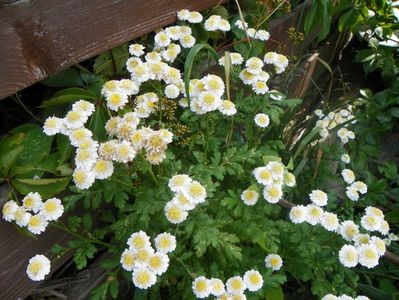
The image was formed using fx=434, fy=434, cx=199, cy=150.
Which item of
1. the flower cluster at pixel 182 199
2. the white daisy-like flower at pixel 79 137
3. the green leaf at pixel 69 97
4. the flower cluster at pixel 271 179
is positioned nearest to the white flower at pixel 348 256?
the flower cluster at pixel 271 179

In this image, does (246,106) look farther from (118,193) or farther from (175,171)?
(118,193)

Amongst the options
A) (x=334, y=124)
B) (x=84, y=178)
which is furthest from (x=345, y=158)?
(x=84, y=178)

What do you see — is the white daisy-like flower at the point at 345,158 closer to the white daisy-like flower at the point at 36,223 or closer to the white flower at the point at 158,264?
the white flower at the point at 158,264

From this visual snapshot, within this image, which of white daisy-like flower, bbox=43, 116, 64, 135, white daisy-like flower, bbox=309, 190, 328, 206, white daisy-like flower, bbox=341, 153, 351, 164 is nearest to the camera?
white daisy-like flower, bbox=43, 116, 64, 135

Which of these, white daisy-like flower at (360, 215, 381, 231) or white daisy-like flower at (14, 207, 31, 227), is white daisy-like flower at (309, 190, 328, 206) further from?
white daisy-like flower at (14, 207, 31, 227)

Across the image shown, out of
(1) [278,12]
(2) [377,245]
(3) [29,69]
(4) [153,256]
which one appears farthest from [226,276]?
(1) [278,12]

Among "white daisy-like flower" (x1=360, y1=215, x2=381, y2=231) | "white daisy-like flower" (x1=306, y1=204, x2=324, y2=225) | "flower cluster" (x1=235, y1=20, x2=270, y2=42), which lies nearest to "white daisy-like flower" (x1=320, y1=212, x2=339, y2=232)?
"white daisy-like flower" (x1=306, y1=204, x2=324, y2=225)
